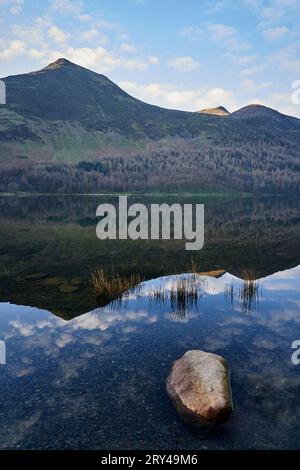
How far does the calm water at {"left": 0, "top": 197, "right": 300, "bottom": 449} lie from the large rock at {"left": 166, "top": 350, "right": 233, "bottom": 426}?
358mm

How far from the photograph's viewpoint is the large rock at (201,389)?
1075cm

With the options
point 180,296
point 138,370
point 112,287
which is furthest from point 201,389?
point 112,287

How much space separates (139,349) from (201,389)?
507 centimetres

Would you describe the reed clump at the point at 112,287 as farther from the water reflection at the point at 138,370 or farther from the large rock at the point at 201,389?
the large rock at the point at 201,389

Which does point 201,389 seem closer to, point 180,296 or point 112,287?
point 180,296

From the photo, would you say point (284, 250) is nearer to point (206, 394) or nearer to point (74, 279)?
point (74, 279)

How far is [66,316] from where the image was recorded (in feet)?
65.6

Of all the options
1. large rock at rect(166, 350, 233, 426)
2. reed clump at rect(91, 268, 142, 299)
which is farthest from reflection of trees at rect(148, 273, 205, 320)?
large rock at rect(166, 350, 233, 426)

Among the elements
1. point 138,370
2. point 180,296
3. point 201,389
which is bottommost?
point 138,370

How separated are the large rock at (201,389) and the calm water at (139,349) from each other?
0.36 meters

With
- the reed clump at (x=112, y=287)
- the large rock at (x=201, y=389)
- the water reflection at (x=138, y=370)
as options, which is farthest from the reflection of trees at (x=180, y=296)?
the large rock at (x=201, y=389)

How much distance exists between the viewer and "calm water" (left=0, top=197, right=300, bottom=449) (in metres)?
10.6

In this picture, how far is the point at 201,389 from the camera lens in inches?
442
